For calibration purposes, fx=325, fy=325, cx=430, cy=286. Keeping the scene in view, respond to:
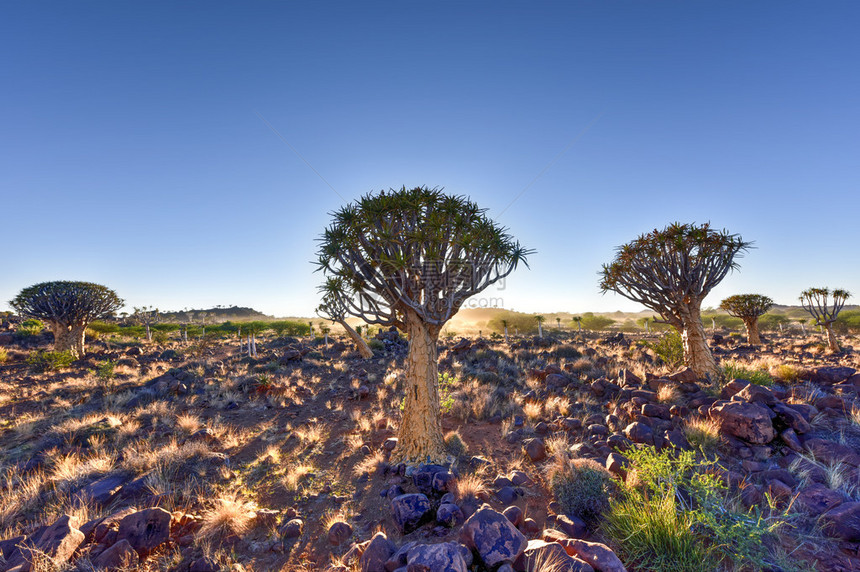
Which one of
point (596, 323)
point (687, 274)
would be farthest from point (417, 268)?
point (596, 323)

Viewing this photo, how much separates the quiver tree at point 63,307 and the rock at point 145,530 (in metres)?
27.8

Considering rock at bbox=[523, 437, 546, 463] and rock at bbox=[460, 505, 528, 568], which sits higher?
rock at bbox=[460, 505, 528, 568]

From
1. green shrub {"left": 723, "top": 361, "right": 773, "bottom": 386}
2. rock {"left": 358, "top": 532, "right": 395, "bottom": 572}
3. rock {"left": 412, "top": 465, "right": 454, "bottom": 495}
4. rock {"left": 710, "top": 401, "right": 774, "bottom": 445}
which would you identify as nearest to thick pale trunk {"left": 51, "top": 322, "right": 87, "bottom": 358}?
rock {"left": 412, "top": 465, "right": 454, "bottom": 495}

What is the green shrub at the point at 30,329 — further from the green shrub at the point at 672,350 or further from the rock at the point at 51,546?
the green shrub at the point at 672,350

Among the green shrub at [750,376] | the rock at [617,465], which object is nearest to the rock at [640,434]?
the rock at [617,465]

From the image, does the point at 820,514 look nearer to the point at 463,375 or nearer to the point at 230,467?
the point at 230,467

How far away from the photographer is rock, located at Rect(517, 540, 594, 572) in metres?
3.17

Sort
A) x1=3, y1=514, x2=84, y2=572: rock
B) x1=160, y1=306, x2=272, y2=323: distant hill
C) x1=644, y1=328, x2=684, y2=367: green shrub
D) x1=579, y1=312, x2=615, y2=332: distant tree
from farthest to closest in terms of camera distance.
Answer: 1. x1=160, y1=306, x2=272, y2=323: distant hill
2. x1=579, y1=312, x2=615, y2=332: distant tree
3. x1=644, y1=328, x2=684, y2=367: green shrub
4. x1=3, y1=514, x2=84, y2=572: rock

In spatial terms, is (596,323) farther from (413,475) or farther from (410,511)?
(410,511)

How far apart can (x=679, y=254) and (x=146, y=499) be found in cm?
1528

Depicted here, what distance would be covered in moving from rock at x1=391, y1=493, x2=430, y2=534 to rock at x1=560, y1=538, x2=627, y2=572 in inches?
80.9

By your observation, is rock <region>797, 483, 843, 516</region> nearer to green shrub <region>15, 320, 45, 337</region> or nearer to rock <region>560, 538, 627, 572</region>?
rock <region>560, 538, 627, 572</region>

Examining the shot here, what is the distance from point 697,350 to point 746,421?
17.5 feet

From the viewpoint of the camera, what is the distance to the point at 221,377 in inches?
674
